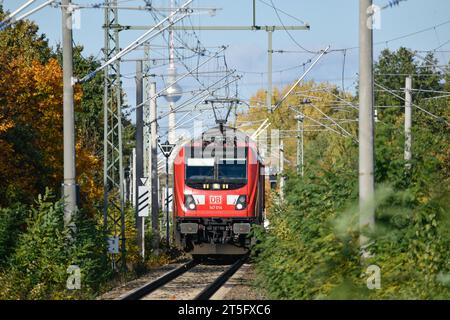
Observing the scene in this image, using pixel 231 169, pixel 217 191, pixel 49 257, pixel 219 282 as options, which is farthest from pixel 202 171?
pixel 49 257

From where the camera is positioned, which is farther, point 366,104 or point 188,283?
point 188,283

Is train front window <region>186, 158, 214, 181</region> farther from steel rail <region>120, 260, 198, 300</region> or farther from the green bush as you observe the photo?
the green bush

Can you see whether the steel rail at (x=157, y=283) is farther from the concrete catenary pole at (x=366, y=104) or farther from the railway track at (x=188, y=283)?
the concrete catenary pole at (x=366, y=104)

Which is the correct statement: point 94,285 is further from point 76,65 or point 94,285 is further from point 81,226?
point 76,65

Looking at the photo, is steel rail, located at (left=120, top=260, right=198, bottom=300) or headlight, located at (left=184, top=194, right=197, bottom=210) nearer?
steel rail, located at (left=120, top=260, right=198, bottom=300)

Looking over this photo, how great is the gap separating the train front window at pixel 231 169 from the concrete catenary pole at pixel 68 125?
8.55 meters

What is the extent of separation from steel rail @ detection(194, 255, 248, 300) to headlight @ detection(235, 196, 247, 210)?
1.83m

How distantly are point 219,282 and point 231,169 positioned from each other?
579cm

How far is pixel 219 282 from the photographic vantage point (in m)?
25.5

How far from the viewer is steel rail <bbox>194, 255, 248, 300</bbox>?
21562mm

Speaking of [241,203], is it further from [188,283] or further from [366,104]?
[366,104]

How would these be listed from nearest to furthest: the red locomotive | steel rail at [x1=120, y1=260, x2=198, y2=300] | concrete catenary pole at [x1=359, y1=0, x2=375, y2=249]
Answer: concrete catenary pole at [x1=359, y1=0, x2=375, y2=249]
steel rail at [x1=120, y1=260, x2=198, y2=300]
the red locomotive

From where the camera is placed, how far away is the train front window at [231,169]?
1201 inches

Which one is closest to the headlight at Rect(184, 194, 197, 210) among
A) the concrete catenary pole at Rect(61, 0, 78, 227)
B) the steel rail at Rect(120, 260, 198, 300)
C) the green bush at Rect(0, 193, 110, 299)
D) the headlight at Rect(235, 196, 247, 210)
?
the headlight at Rect(235, 196, 247, 210)
